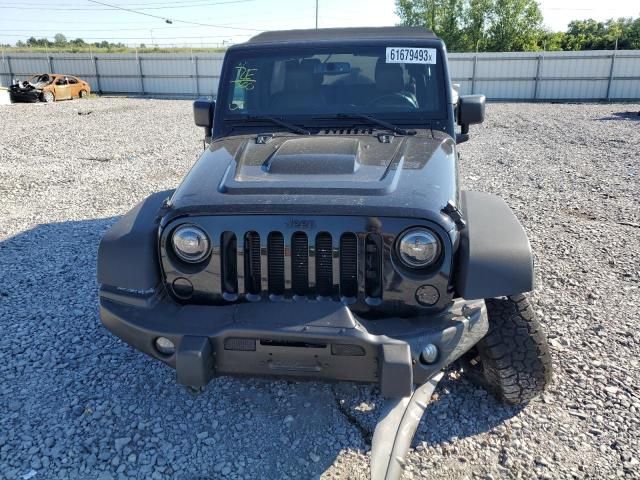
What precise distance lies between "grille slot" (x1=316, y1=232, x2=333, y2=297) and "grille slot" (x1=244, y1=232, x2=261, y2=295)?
11.3 inches

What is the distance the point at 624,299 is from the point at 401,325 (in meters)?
2.75

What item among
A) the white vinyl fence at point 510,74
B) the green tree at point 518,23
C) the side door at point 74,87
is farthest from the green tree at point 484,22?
the side door at point 74,87

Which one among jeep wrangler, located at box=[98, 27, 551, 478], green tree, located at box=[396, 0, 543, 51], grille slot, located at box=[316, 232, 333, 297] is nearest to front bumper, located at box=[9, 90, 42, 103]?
jeep wrangler, located at box=[98, 27, 551, 478]

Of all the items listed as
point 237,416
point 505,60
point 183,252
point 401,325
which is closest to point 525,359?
point 401,325

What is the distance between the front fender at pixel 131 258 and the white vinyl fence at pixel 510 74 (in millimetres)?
22481

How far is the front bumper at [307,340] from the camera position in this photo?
2.36 m

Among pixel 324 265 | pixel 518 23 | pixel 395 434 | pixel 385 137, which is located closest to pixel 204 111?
pixel 385 137

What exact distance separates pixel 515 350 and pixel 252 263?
1.41 m

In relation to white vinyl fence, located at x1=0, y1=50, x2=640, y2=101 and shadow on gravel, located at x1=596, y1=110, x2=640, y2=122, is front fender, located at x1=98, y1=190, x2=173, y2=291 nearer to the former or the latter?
shadow on gravel, located at x1=596, y1=110, x2=640, y2=122

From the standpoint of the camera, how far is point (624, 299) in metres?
4.37

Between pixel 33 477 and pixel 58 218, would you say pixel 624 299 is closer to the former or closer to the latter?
pixel 33 477

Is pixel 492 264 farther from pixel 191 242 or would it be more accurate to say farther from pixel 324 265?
pixel 191 242

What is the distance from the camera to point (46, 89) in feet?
79.9

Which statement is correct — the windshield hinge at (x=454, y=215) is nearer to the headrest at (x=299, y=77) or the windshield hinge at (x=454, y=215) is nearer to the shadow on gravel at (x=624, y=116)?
the headrest at (x=299, y=77)
